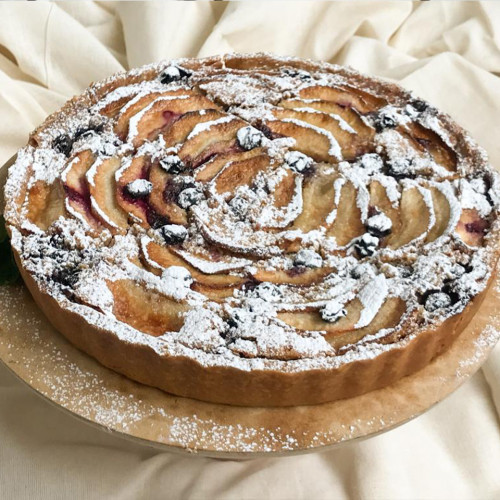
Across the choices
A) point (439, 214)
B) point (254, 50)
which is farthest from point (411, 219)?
point (254, 50)

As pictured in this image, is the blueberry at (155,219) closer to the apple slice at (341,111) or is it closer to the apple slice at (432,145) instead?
the apple slice at (341,111)

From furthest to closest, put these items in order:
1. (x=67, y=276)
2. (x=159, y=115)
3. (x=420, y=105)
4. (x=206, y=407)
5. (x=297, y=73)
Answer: (x=297, y=73) → (x=420, y=105) → (x=159, y=115) → (x=67, y=276) → (x=206, y=407)

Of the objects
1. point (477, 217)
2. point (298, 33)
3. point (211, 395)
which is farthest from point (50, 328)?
point (298, 33)

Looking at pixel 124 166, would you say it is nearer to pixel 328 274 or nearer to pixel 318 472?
pixel 328 274

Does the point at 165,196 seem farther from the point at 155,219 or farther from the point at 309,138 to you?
A: the point at 309,138

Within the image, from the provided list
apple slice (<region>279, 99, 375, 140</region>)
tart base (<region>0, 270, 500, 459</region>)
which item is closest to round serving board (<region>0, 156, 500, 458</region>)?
tart base (<region>0, 270, 500, 459</region>)
